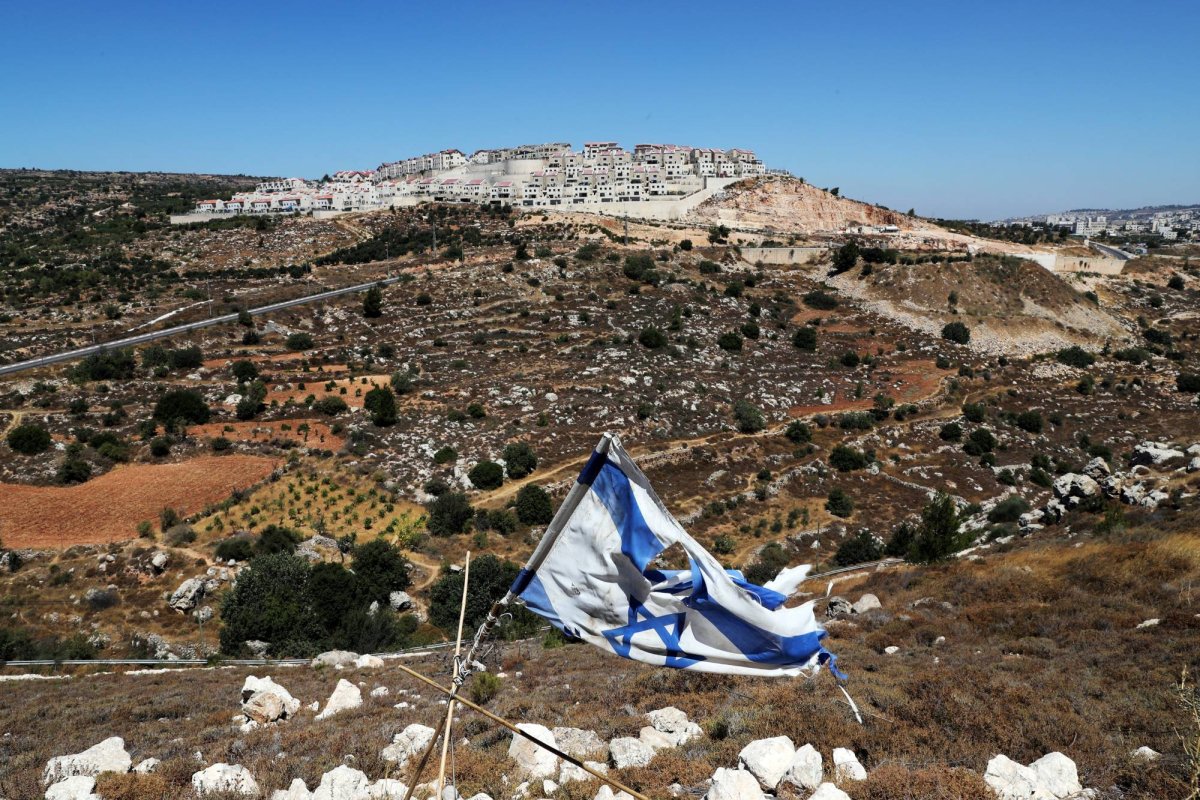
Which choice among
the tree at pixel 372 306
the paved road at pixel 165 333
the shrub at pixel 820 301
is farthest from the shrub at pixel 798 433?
the paved road at pixel 165 333

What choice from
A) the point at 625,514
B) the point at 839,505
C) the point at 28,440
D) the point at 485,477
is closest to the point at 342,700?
the point at 625,514

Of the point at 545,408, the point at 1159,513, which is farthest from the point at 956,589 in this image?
the point at 545,408

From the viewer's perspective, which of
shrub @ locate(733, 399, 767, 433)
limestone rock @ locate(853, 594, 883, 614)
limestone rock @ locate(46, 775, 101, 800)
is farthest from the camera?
shrub @ locate(733, 399, 767, 433)

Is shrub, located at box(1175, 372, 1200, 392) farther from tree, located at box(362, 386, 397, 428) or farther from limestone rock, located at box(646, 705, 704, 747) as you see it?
limestone rock, located at box(646, 705, 704, 747)

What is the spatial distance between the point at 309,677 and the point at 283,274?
57.2 metres

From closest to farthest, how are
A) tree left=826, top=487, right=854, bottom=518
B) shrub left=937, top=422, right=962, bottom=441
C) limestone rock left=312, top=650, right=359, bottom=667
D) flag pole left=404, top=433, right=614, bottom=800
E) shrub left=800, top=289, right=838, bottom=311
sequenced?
1. flag pole left=404, top=433, right=614, bottom=800
2. limestone rock left=312, top=650, right=359, bottom=667
3. tree left=826, top=487, right=854, bottom=518
4. shrub left=937, top=422, right=962, bottom=441
5. shrub left=800, top=289, right=838, bottom=311

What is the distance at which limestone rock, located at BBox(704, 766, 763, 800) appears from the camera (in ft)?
17.9

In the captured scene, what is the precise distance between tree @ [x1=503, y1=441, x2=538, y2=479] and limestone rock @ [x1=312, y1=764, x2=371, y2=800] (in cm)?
1973

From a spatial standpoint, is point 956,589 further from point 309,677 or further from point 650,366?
point 650,366

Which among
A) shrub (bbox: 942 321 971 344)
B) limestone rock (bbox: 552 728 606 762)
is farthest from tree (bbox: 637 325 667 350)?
limestone rock (bbox: 552 728 606 762)

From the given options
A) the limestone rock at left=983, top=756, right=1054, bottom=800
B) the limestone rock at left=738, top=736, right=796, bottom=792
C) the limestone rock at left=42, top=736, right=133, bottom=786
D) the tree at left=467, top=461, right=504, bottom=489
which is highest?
the limestone rock at left=983, top=756, right=1054, bottom=800

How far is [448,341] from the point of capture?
137 ft

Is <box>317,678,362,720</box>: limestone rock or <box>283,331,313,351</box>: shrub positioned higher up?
<box>283,331,313,351</box>: shrub

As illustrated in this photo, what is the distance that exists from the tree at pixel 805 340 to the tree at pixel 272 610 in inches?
1408
